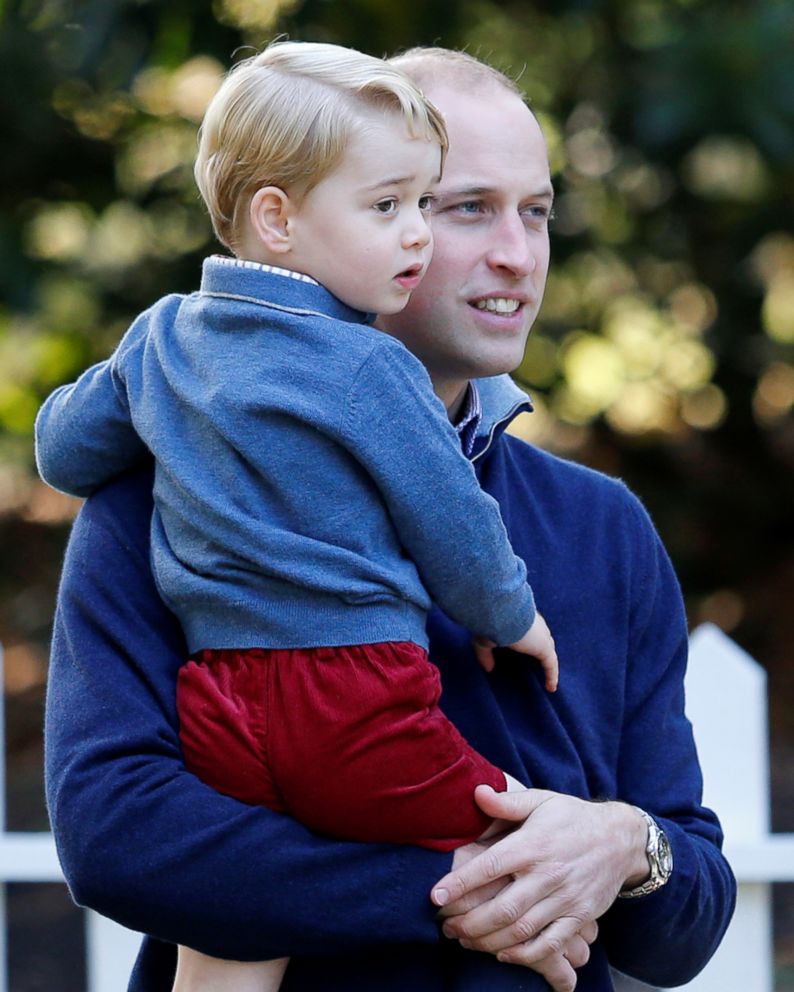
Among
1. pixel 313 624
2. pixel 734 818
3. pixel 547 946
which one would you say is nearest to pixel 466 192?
pixel 313 624

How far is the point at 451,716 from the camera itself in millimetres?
1734

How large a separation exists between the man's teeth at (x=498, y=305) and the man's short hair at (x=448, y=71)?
28cm

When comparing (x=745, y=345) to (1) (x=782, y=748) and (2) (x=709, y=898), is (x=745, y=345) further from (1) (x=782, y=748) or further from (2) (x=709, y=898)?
(2) (x=709, y=898)

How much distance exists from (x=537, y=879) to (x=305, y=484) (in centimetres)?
48

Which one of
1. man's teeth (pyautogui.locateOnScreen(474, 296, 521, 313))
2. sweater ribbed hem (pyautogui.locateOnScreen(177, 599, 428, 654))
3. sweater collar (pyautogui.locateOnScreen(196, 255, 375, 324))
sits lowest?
sweater ribbed hem (pyautogui.locateOnScreen(177, 599, 428, 654))

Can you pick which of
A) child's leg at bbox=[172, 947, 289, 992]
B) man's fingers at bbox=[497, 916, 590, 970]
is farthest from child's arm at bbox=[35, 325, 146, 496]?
man's fingers at bbox=[497, 916, 590, 970]

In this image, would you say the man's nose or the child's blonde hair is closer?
the child's blonde hair

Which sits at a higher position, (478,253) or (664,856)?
(478,253)

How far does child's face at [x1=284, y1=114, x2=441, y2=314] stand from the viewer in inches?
60.6

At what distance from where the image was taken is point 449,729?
1.55m

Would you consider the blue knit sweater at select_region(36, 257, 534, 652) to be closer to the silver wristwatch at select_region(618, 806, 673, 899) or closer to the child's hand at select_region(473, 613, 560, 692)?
the child's hand at select_region(473, 613, 560, 692)

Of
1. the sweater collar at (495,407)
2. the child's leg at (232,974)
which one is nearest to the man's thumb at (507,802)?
the child's leg at (232,974)

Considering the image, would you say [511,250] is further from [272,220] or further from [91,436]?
[91,436]

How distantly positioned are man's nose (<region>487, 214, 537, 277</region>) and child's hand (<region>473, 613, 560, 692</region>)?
0.43m
